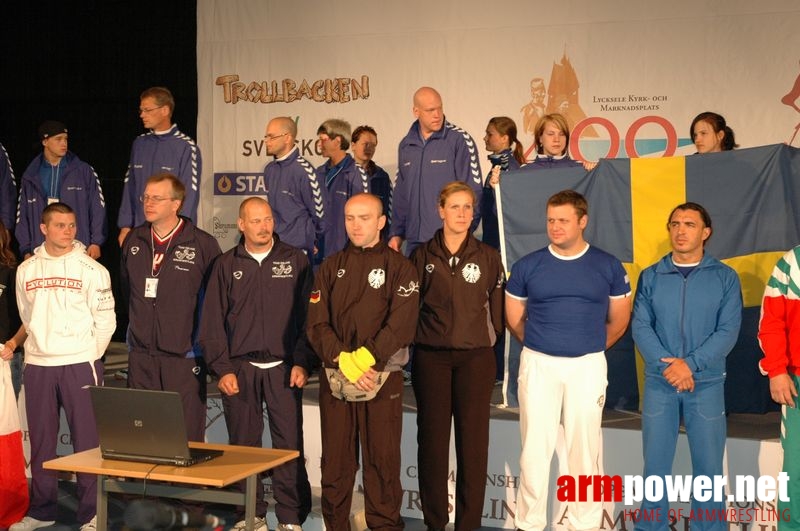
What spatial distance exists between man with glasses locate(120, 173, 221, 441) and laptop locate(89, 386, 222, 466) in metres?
0.96

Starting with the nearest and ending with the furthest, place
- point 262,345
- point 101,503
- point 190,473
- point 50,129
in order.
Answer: point 190,473 < point 101,503 < point 262,345 < point 50,129

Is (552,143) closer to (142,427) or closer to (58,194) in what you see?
(142,427)

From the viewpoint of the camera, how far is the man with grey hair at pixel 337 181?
7262 mm

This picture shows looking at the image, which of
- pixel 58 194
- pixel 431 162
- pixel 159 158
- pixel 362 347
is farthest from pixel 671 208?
pixel 58 194

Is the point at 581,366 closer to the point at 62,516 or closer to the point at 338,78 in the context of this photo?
the point at 62,516

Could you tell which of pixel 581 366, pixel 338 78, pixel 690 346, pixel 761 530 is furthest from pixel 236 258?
pixel 338 78

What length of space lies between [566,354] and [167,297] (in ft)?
6.81

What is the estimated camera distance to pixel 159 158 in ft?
21.7

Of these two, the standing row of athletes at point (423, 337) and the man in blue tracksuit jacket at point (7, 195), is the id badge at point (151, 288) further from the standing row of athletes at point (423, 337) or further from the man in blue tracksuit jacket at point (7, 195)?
the man in blue tracksuit jacket at point (7, 195)

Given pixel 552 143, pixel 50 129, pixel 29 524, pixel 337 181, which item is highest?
pixel 50 129

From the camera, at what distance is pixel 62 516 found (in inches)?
221

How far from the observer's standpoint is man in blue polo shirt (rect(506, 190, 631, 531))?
4.61 meters

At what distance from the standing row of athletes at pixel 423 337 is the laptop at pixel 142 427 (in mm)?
856

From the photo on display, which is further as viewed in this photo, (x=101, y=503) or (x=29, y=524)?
(x=29, y=524)
